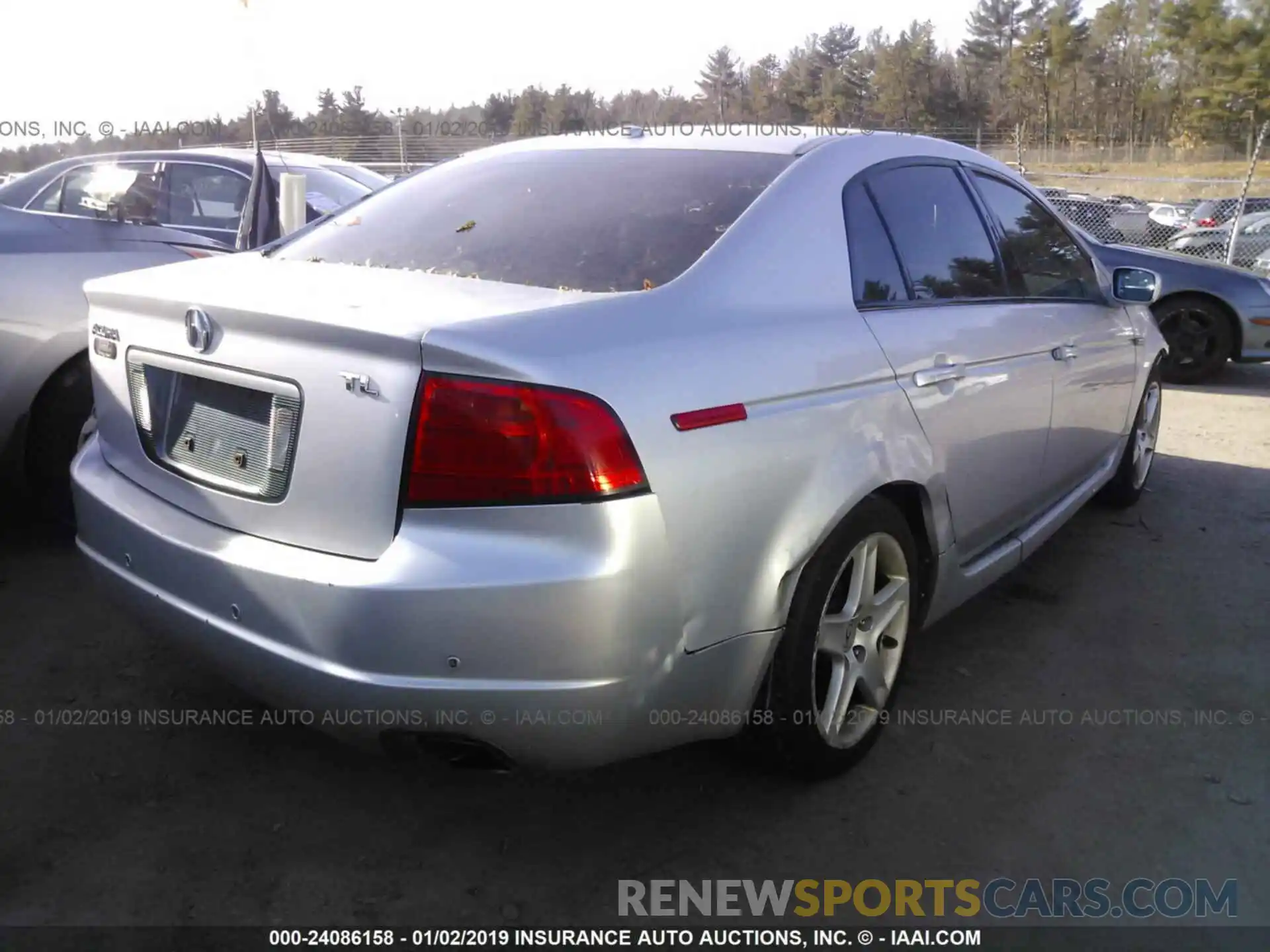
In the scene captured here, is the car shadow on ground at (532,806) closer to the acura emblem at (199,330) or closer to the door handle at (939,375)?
the acura emblem at (199,330)

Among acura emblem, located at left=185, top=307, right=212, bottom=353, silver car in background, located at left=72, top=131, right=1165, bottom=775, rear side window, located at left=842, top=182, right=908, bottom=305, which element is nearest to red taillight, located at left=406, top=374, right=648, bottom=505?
silver car in background, located at left=72, top=131, right=1165, bottom=775

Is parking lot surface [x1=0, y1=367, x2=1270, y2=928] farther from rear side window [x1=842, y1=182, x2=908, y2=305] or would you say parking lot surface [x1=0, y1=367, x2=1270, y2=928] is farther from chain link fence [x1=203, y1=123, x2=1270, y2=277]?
chain link fence [x1=203, y1=123, x2=1270, y2=277]

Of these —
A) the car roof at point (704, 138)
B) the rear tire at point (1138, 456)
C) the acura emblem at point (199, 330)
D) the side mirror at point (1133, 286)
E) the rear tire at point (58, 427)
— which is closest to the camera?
the acura emblem at point (199, 330)

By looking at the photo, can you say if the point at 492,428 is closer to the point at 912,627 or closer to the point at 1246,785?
the point at 912,627

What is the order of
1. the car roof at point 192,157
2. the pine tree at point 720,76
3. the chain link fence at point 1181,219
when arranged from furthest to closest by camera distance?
the pine tree at point 720,76
the chain link fence at point 1181,219
the car roof at point 192,157

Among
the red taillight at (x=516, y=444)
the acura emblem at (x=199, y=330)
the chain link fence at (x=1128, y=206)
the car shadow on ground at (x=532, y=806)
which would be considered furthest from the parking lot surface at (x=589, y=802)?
the chain link fence at (x=1128, y=206)

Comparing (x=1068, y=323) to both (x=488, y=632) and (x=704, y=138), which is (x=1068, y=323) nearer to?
(x=704, y=138)

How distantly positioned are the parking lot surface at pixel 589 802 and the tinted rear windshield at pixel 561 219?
1.14 meters

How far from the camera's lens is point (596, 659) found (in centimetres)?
200

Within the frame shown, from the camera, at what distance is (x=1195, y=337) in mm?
8547

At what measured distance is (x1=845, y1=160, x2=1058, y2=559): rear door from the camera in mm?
2814

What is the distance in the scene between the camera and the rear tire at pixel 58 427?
391 cm

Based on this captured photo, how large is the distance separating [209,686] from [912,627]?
199 cm

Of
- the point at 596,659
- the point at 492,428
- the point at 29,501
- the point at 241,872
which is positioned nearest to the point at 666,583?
the point at 596,659
